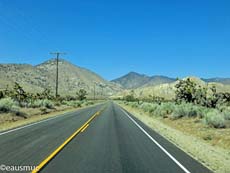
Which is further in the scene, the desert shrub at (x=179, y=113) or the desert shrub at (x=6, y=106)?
the desert shrub at (x=6, y=106)

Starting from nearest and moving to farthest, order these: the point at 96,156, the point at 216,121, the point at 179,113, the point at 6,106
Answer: the point at 96,156 → the point at 216,121 → the point at 179,113 → the point at 6,106

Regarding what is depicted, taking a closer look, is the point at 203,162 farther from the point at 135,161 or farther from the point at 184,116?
the point at 184,116

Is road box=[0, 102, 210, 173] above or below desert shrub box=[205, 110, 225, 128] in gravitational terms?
below

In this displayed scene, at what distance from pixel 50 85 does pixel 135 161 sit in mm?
182253

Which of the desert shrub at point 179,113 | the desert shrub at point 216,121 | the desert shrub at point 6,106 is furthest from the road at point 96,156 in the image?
the desert shrub at point 6,106

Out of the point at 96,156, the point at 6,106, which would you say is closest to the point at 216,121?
the point at 96,156

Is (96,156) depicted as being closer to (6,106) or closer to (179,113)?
(179,113)

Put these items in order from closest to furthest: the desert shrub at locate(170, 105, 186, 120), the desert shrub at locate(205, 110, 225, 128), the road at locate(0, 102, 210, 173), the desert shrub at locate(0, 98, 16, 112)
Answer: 1. the road at locate(0, 102, 210, 173)
2. the desert shrub at locate(205, 110, 225, 128)
3. the desert shrub at locate(170, 105, 186, 120)
4. the desert shrub at locate(0, 98, 16, 112)

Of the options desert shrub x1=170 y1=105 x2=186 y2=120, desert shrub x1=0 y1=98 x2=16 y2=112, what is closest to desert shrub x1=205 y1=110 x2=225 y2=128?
desert shrub x1=170 y1=105 x2=186 y2=120

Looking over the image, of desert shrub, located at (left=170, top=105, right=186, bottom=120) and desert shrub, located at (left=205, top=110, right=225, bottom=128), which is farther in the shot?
desert shrub, located at (left=170, top=105, right=186, bottom=120)

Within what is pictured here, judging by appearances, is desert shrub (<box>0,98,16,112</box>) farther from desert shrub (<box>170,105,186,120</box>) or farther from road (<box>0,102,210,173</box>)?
road (<box>0,102,210,173</box>)

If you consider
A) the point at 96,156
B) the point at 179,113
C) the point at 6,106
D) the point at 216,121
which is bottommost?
the point at 96,156

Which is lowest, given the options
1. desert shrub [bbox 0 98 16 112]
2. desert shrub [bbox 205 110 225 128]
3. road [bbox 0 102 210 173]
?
road [bbox 0 102 210 173]

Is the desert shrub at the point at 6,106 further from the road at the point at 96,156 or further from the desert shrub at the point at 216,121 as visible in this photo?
the desert shrub at the point at 216,121
